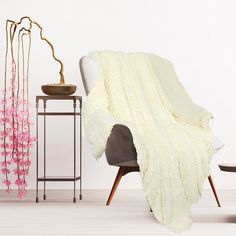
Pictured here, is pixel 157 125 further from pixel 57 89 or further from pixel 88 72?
pixel 57 89

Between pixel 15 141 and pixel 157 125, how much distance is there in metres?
0.99

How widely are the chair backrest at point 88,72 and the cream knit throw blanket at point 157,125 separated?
1.6 inches

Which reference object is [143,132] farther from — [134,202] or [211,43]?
[211,43]

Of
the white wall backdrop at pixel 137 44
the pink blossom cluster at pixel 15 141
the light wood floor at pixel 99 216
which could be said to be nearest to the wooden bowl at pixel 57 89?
the pink blossom cluster at pixel 15 141

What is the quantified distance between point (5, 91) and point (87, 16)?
81 centimetres

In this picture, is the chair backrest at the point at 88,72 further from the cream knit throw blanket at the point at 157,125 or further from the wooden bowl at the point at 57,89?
the wooden bowl at the point at 57,89

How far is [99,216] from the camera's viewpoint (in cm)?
350

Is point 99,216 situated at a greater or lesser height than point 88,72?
lesser

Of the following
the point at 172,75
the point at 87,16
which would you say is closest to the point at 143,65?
the point at 172,75

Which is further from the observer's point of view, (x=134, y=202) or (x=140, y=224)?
(x=134, y=202)

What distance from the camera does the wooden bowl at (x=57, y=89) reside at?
4.23 meters

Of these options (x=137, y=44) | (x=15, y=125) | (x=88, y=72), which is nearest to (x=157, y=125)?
(x=88, y=72)

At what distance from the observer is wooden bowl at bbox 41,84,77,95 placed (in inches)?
166

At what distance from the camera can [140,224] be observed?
3201mm
